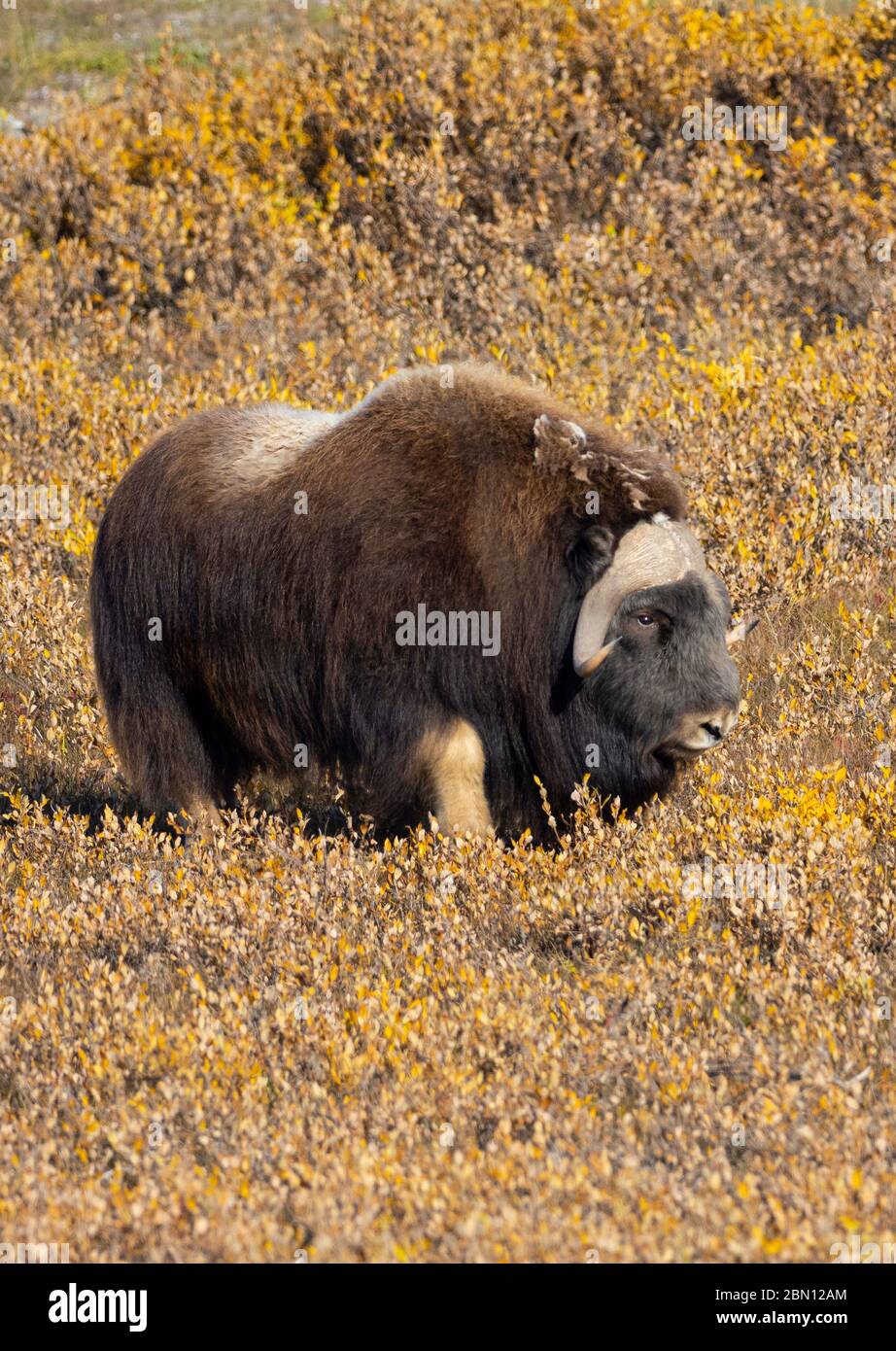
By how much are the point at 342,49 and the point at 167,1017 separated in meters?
7.78

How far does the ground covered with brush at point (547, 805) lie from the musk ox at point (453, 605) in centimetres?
24

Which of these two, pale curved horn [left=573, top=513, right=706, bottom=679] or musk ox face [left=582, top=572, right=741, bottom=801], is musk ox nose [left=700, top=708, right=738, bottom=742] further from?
pale curved horn [left=573, top=513, right=706, bottom=679]

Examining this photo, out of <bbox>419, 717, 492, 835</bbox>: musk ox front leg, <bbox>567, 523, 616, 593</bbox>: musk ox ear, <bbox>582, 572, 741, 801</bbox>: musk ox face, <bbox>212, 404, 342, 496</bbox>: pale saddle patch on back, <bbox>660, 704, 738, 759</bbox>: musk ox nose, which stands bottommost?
<bbox>419, 717, 492, 835</bbox>: musk ox front leg

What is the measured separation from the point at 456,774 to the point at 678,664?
65cm

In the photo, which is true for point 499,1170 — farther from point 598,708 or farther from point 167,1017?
point 598,708

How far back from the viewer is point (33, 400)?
743 centimetres

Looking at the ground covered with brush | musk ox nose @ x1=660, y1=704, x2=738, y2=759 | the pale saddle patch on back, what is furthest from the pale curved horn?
the pale saddle patch on back

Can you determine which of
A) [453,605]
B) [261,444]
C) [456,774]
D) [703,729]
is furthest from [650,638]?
[261,444]

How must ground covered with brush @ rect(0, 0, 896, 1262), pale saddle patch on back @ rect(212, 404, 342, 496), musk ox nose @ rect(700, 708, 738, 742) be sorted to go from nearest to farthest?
ground covered with brush @ rect(0, 0, 896, 1262), musk ox nose @ rect(700, 708, 738, 742), pale saddle patch on back @ rect(212, 404, 342, 496)

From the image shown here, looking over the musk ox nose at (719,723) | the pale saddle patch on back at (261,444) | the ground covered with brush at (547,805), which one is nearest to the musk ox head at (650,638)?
the musk ox nose at (719,723)

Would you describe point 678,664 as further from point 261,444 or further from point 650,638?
point 261,444

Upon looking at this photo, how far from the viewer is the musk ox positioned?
4.07m

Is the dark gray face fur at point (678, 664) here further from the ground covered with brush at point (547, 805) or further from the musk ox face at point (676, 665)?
the ground covered with brush at point (547, 805)

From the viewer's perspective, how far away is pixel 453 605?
4.12 meters
